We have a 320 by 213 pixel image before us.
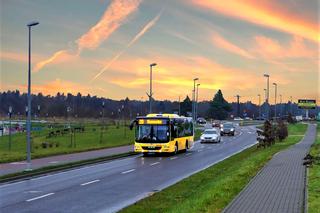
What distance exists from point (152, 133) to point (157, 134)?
1.23 feet

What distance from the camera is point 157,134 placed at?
121 feet

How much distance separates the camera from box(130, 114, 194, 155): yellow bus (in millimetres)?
36219

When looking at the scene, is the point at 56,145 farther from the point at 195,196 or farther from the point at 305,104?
the point at 305,104

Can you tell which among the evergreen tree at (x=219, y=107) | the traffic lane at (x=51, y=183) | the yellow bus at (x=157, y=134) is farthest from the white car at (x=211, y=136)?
the evergreen tree at (x=219, y=107)

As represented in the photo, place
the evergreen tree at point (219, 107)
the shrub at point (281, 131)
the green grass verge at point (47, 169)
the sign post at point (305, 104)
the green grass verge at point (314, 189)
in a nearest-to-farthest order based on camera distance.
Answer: the green grass verge at point (314, 189) < the green grass verge at point (47, 169) < the shrub at point (281, 131) < the sign post at point (305, 104) < the evergreen tree at point (219, 107)

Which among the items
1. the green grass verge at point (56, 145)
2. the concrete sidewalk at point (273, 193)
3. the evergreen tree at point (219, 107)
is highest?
the evergreen tree at point (219, 107)

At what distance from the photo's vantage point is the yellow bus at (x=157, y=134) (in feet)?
119

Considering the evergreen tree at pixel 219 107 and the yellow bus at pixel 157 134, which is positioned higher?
the evergreen tree at pixel 219 107

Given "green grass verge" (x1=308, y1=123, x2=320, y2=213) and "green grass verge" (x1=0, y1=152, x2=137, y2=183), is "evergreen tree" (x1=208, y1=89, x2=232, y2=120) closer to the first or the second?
"green grass verge" (x1=0, y1=152, x2=137, y2=183)

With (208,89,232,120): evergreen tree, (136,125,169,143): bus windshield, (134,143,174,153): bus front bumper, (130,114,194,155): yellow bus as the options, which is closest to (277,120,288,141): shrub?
(130,114,194,155): yellow bus

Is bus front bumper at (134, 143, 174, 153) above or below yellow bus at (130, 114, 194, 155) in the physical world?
below

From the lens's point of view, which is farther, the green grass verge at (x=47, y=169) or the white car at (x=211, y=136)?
the white car at (x=211, y=136)

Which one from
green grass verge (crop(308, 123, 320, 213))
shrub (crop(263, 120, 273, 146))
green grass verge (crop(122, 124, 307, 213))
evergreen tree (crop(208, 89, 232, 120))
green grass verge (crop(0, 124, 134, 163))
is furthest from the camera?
evergreen tree (crop(208, 89, 232, 120))

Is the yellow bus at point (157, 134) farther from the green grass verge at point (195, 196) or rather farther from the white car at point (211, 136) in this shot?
the white car at point (211, 136)
